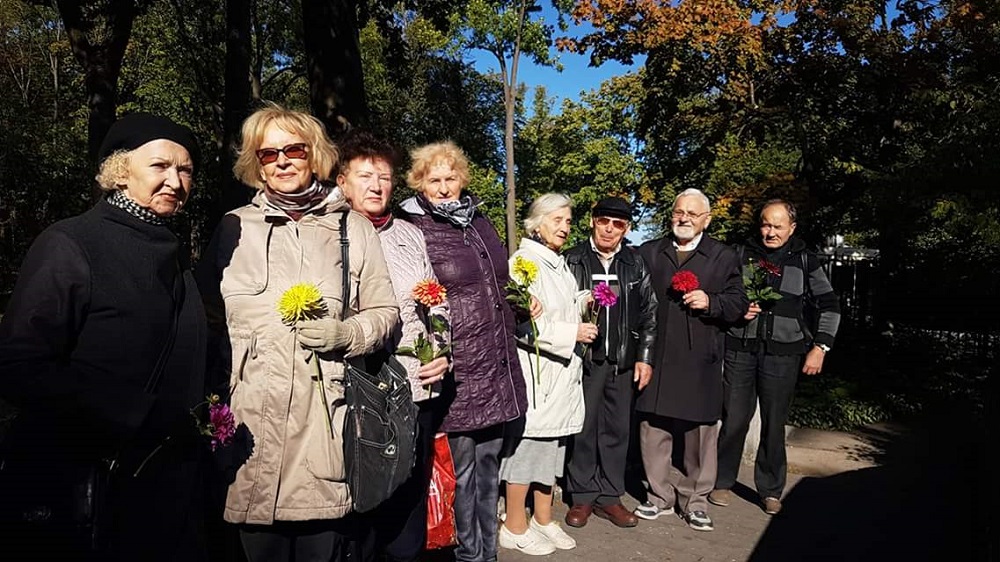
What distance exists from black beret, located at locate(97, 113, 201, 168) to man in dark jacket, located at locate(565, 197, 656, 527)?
295 centimetres

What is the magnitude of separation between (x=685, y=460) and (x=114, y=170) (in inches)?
161

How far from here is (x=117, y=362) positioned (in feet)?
6.51

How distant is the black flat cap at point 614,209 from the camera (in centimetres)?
465

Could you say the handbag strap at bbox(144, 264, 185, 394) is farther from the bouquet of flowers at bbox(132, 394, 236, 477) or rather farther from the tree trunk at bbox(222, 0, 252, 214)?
the tree trunk at bbox(222, 0, 252, 214)

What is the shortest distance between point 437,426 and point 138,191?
186cm

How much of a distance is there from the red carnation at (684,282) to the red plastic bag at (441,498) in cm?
193

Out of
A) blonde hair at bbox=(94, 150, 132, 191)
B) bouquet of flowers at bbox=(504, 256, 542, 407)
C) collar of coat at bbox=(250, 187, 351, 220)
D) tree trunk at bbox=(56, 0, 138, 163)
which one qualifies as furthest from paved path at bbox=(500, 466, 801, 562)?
tree trunk at bbox=(56, 0, 138, 163)

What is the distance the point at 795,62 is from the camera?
1146 cm

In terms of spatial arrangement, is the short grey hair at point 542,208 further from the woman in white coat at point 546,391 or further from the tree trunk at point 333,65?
the tree trunk at point 333,65

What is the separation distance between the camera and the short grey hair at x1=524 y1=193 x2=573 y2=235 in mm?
4434

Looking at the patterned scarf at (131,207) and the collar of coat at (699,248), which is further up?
the collar of coat at (699,248)

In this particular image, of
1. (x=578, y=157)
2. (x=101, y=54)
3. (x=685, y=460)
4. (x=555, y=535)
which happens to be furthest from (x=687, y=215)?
(x=578, y=157)

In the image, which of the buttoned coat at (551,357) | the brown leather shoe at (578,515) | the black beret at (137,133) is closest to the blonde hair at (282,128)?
the black beret at (137,133)

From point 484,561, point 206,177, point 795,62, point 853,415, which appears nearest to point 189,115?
point 206,177
